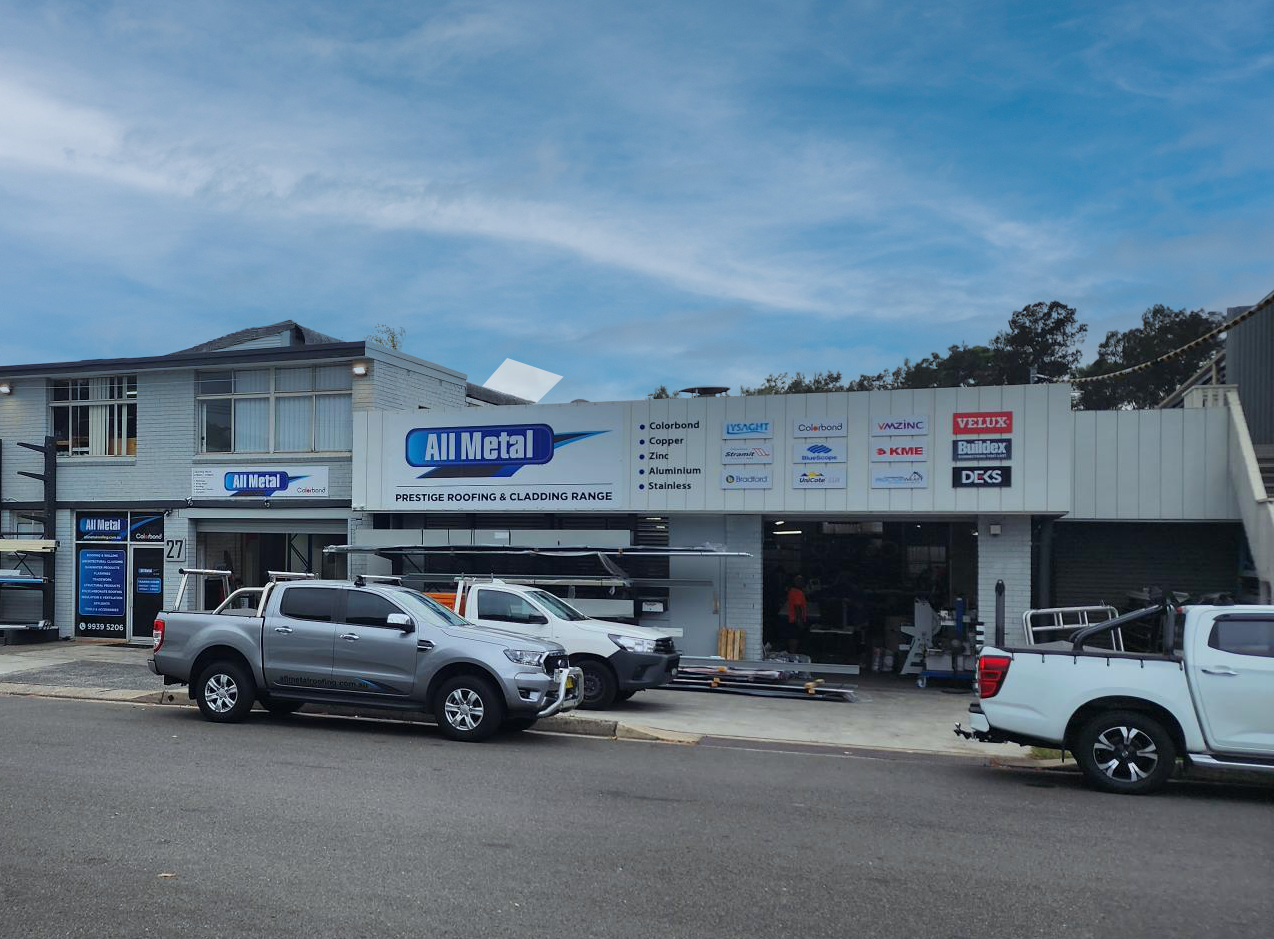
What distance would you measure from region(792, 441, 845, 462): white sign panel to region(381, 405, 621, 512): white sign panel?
162cm

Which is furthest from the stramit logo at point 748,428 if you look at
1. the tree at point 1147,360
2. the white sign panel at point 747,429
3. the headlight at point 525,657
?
the tree at point 1147,360

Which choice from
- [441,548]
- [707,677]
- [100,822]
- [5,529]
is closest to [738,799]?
[100,822]

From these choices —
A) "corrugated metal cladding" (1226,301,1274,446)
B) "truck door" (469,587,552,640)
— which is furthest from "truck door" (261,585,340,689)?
"corrugated metal cladding" (1226,301,1274,446)

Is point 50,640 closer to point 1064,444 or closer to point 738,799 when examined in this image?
point 738,799

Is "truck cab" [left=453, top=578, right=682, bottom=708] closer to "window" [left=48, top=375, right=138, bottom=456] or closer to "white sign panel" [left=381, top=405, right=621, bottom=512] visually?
"white sign panel" [left=381, top=405, right=621, bottom=512]

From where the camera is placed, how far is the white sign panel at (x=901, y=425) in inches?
639

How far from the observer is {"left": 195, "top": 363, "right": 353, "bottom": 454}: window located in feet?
67.3

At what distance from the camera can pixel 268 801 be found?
833 cm

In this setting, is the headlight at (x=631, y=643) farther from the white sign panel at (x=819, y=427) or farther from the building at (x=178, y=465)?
the building at (x=178, y=465)

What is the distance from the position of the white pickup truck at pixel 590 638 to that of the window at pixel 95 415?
440 inches

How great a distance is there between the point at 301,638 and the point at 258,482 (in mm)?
9436

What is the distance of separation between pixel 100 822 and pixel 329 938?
125 inches

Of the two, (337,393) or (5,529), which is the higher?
(337,393)

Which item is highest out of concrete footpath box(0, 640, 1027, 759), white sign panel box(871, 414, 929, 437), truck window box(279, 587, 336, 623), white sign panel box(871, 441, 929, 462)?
white sign panel box(871, 414, 929, 437)
